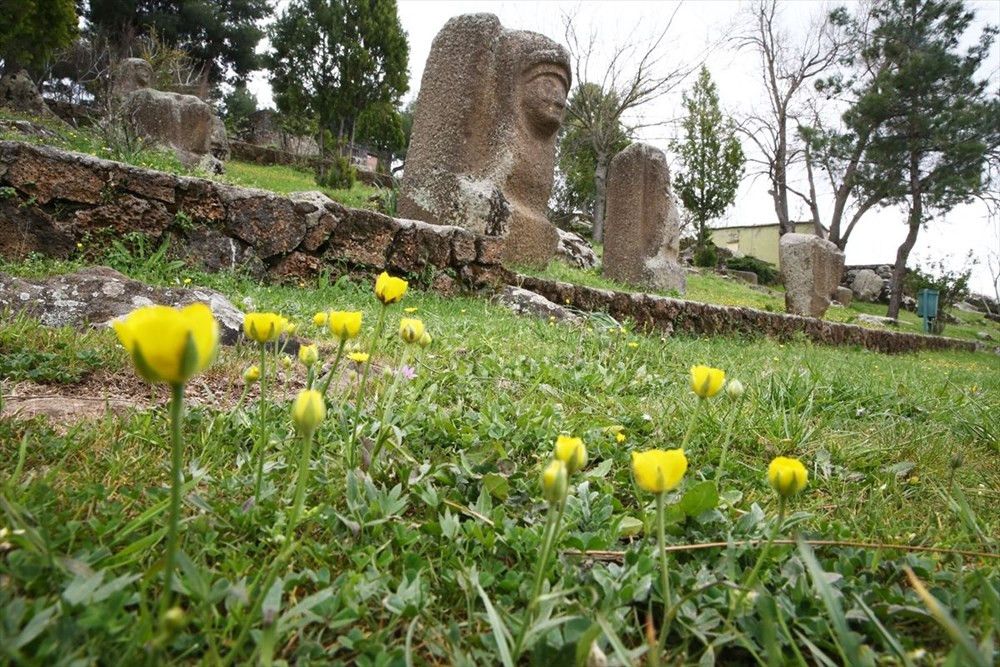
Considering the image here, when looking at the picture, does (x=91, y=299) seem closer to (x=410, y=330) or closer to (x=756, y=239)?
(x=410, y=330)

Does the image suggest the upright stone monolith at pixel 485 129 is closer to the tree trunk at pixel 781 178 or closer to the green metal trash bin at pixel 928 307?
the green metal trash bin at pixel 928 307

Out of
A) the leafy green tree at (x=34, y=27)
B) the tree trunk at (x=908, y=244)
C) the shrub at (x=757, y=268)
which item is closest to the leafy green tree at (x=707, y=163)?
the shrub at (x=757, y=268)

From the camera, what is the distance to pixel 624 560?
0.80 meters

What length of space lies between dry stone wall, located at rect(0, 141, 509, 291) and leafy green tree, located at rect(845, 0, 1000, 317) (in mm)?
16247

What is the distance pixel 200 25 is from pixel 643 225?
2109 centimetres

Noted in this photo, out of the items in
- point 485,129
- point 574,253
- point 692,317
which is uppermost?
point 485,129

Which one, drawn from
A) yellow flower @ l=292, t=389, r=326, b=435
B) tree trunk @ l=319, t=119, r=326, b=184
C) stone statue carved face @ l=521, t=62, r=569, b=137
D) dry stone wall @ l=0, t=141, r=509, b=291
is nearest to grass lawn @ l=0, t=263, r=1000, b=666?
yellow flower @ l=292, t=389, r=326, b=435

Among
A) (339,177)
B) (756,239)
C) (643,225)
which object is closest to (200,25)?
(339,177)

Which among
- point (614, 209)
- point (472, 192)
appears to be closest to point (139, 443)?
point (472, 192)

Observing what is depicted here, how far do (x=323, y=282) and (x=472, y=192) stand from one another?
Result: 8.54 ft

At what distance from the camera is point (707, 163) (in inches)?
925

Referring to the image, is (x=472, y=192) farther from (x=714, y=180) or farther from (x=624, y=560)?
(x=714, y=180)

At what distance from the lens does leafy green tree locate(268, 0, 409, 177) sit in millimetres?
19359

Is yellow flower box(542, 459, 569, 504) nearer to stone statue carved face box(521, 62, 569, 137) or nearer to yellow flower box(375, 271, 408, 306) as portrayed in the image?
yellow flower box(375, 271, 408, 306)
